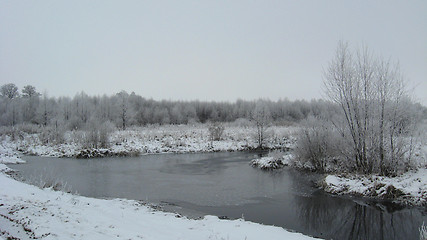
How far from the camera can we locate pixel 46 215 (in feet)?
23.7

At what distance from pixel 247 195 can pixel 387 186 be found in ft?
20.2

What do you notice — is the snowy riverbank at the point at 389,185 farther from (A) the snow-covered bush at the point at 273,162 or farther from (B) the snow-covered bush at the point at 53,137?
(B) the snow-covered bush at the point at 53,137

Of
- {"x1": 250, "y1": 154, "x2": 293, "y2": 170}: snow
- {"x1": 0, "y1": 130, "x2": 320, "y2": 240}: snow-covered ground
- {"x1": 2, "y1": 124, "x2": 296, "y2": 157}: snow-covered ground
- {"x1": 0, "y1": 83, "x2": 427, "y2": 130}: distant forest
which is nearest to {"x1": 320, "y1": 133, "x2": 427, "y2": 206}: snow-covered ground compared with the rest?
{"x1": 250, "y1": 154, "x2": 293, "y2": 170}: snow

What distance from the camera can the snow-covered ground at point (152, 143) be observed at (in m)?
27.0

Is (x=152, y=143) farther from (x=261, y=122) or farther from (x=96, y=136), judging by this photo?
(x=261, y=122)

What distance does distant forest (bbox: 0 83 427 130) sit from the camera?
163 feet

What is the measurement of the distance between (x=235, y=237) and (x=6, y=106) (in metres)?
59.1

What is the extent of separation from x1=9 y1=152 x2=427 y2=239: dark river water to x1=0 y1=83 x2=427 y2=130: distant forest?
12870 mm

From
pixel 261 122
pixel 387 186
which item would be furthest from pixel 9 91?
pixel 387 186

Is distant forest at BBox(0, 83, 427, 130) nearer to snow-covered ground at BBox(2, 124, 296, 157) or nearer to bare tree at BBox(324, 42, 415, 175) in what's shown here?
snow-covered ground at BBox(2, 124, 296, 157)

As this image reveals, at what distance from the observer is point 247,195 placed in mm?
13172

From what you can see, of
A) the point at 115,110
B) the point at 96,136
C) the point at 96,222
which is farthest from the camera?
the point at 115,110

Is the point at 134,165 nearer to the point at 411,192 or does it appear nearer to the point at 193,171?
the point at 193,171

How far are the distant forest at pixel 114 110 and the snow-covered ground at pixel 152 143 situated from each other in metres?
2.83
